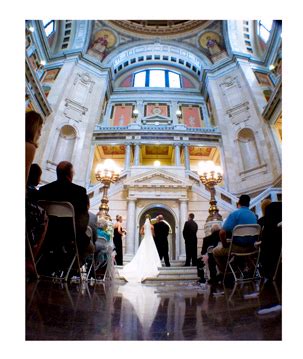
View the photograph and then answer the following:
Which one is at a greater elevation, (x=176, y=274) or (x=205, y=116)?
(x=205, y=116)

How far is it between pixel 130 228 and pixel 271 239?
20.6 ft

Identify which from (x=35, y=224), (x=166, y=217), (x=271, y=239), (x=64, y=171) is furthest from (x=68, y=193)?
(x=166, y=217)

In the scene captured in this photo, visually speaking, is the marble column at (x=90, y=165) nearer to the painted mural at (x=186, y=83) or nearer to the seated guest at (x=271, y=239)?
the painted mural at (x=186, y=83)

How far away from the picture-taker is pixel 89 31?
18.2 metres

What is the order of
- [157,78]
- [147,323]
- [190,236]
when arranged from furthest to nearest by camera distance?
[157,78] → [190,236] → [147,323]

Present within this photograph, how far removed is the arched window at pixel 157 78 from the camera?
20578 millimetres

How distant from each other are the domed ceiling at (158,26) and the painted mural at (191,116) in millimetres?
6394

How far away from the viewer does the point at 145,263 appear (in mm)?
6461

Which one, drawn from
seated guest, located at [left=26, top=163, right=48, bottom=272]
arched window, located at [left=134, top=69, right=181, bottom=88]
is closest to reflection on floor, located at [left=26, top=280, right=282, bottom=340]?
seated guest, located at [left=26, top=163, right=48, bottom=272]

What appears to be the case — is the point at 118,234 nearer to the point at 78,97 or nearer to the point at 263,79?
→ the point at 78,97

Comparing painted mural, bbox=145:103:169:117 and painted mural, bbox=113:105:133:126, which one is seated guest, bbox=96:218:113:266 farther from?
painted mural, bbox=145:103:169:117
